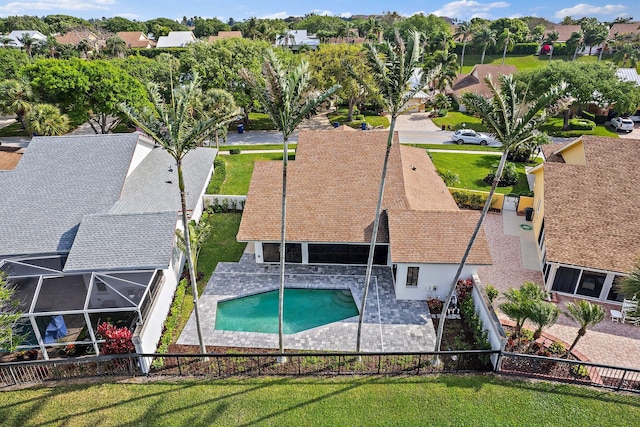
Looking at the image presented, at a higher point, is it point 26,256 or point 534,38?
point 534,38

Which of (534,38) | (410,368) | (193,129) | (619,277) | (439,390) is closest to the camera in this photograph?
(193,129)

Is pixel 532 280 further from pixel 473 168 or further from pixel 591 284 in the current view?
pixel 473 168

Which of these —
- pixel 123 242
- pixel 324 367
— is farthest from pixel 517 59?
pixel 123 242

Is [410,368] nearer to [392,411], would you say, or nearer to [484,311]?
[392,411]

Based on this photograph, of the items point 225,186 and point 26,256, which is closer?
point 26,256

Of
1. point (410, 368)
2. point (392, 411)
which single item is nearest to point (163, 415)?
point (392, 411)

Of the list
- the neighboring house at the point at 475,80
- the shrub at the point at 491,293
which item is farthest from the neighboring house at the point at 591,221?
the neighboring house at the point at 475,80
